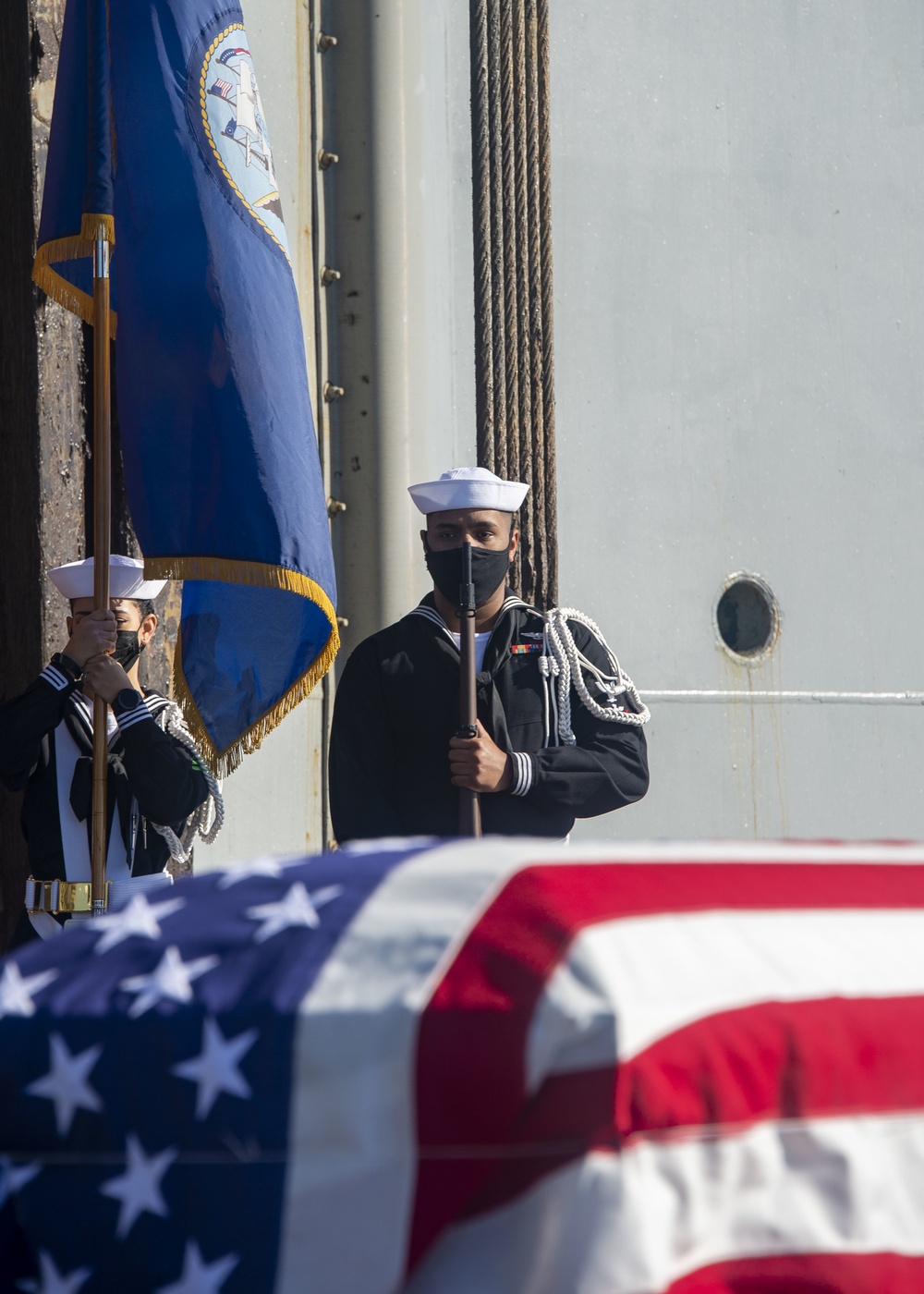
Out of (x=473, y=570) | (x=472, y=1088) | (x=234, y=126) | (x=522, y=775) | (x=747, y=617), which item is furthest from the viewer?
(x=747, y=617)

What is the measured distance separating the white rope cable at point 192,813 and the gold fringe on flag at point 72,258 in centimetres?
99

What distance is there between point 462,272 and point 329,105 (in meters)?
0.67

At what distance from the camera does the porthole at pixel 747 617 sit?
5.26m

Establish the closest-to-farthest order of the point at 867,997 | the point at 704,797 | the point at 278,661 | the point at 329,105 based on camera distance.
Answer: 1. the point at 867,997
2. the point at 278,661
3. the point at 329,105
4. the point at 704,797

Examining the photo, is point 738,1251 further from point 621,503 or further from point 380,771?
point 621,503

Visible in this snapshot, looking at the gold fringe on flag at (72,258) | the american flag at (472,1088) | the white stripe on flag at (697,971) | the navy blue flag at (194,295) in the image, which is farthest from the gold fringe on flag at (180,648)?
the white stripe on flag at (697,971)

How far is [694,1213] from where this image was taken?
110 cm

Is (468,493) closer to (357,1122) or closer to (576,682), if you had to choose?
(576,682)

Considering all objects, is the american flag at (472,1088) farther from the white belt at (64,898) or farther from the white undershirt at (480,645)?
the white undershirt at (480,645)

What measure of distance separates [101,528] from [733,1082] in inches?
86.3

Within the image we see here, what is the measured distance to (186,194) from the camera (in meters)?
3.22

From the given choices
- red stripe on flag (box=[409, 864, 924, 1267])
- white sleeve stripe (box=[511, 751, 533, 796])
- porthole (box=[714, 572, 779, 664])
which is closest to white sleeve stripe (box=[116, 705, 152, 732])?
white sleeve stripe (box=[511, 751, 533, 796])

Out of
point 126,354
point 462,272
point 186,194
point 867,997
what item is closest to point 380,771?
point 126,354

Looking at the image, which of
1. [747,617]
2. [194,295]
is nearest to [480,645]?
[194,295]
